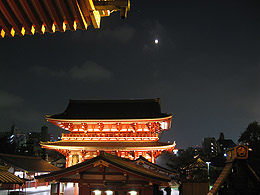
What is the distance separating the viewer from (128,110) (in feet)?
125

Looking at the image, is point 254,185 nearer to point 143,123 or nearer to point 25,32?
point 25,32

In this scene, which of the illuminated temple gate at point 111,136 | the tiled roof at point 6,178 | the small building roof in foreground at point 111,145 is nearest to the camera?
the tiled roof at point 6,178

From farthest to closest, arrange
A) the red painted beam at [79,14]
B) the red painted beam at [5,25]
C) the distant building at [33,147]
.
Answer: the distant building at [33,147] < the red painted beam at [5,25] < the red painted beam at [79,14]

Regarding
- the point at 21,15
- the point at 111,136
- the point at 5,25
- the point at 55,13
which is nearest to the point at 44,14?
the point at 55,13

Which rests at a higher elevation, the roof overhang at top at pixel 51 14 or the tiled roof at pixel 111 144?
the roof overhang at top at pixel 51 14

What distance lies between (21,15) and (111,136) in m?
27.8

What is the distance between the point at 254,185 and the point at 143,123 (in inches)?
1011

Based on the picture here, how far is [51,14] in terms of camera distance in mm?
6180

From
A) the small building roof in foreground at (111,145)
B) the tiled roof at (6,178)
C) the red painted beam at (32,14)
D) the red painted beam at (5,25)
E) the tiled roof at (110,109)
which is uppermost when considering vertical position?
the tiled roof at (110,109)

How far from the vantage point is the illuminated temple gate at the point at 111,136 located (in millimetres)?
30638

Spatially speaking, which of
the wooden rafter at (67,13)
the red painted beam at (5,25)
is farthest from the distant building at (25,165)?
the wooden rafter at (67,13)

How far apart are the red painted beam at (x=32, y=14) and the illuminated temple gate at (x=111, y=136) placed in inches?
977

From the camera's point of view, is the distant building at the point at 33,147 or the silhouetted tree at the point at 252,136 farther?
the distant building at the point at 33,147

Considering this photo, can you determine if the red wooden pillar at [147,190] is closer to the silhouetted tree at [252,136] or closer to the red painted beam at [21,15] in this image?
the red painted beam at [21,15]
